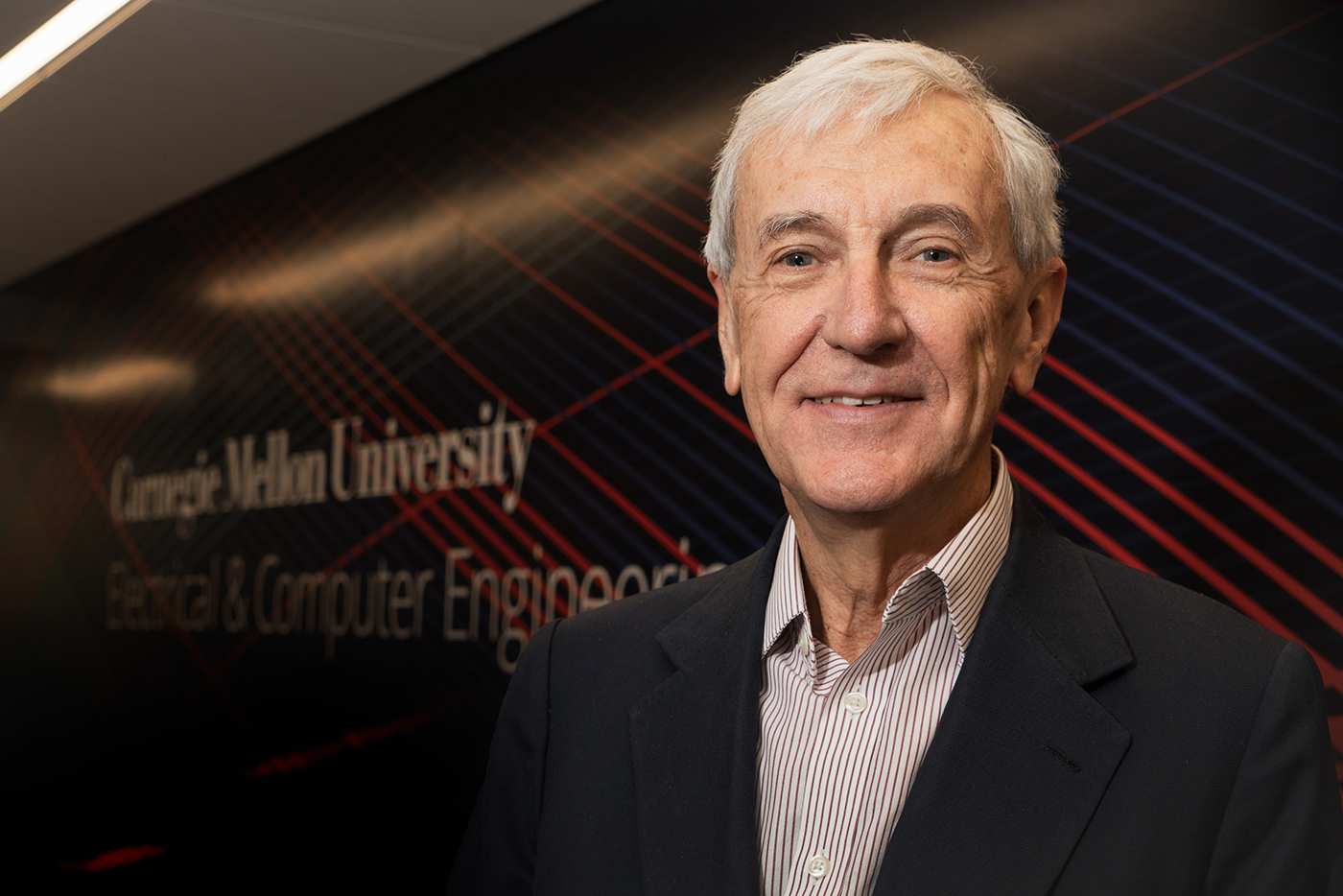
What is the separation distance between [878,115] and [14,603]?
6.31 metres

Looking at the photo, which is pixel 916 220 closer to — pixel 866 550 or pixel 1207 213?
pixel 866 550

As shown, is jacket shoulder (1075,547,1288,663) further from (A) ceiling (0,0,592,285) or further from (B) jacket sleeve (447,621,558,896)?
(A) ceiling (0,0,592,285)

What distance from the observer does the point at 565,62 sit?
3268 mm

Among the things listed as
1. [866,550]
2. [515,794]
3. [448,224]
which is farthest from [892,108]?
[448,224]

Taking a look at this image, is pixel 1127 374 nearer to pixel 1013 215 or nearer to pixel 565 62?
pixel 1013 215

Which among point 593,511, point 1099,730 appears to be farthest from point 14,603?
point 1099,730

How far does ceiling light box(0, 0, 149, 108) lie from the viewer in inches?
120

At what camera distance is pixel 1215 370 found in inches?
78.7

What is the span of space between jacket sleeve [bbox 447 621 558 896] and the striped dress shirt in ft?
1.00

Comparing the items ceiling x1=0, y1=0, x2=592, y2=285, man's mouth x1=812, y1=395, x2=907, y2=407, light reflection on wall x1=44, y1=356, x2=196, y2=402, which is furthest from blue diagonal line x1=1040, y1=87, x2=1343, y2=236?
light reflection on wall x1=44, y1=356, x2=196, y2=402

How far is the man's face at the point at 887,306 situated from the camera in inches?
45.7

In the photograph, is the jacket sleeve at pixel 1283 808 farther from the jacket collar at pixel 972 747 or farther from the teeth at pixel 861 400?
the teeth at pixel 861 400

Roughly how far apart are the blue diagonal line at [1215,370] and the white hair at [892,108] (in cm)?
84

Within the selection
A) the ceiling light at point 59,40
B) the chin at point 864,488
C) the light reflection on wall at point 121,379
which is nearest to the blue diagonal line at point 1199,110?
the chin at point 864,488
